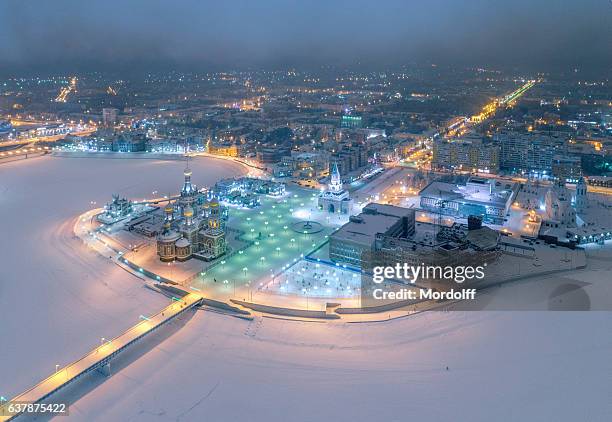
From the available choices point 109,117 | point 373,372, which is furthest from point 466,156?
point 109,117

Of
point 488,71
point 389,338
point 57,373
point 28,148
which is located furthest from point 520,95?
point 57,373

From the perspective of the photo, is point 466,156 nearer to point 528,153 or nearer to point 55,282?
point 528,153

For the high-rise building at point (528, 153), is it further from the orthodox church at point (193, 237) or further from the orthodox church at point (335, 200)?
the orthodox church at point (193, 237)

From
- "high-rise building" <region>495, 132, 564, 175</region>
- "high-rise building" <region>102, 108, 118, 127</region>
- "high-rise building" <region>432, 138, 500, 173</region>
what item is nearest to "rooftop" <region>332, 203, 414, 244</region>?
"high-rise building" <region>432, 138, 500, 173</region>

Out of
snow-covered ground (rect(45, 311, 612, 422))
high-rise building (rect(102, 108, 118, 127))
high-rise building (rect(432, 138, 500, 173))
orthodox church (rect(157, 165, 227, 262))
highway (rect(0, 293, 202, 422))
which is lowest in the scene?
snow-covered ground (rect(45, 311, 612, 422))

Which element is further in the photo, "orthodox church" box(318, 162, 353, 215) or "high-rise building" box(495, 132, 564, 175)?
"high-rise building" box(495, 132, 564, 175)

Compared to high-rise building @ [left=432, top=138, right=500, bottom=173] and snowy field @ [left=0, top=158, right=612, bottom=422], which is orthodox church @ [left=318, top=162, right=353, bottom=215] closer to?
snowy field @ [left=0, top=158, right=612, bottom=422]
